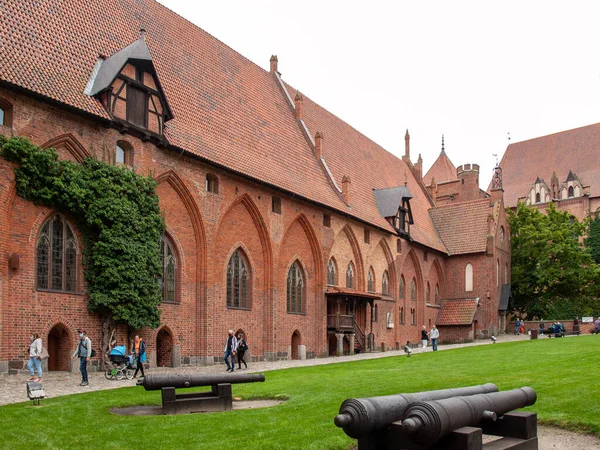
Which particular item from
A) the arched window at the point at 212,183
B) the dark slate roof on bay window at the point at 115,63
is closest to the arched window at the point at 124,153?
the dark slate roof on bay window at the point at 115,63

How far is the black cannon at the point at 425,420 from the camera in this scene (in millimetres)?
6426

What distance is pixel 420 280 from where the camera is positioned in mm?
46250

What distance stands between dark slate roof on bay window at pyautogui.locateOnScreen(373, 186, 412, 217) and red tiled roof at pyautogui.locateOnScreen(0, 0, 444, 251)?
66 centimetres

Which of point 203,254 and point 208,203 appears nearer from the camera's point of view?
point 203,254

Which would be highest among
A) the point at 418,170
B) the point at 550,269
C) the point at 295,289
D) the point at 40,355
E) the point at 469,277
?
the point at 418,170

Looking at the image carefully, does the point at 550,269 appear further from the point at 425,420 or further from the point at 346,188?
the point at 425,420

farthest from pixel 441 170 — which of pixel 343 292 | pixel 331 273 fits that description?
pixel 343 292

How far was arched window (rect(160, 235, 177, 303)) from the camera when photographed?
25.2 metres

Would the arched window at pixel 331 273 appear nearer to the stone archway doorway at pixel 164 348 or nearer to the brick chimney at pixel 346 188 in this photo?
the brick chimney at pixel 346 188

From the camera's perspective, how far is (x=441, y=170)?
6869 centimetres

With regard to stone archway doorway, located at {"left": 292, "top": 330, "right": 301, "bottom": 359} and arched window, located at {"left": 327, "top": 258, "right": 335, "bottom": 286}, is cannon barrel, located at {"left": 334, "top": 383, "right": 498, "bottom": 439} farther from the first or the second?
arched window, located at {"left": 327, "top": 258, "right": 335, "bottom": 286}

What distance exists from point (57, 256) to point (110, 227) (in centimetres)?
193

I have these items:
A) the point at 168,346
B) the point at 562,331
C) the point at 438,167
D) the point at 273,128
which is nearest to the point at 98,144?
the point at 168,346

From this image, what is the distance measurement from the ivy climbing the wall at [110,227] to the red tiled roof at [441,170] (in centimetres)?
4820
